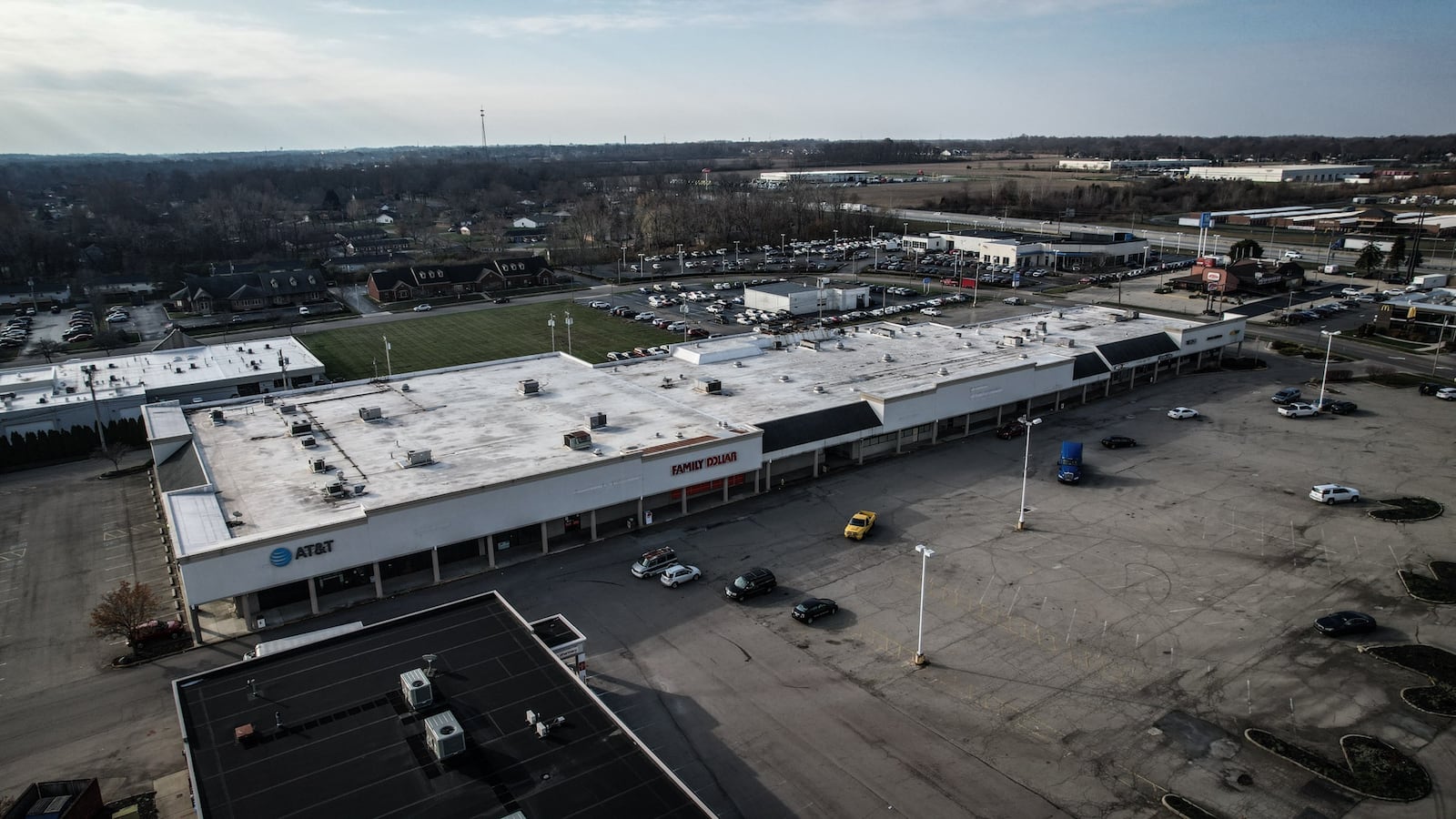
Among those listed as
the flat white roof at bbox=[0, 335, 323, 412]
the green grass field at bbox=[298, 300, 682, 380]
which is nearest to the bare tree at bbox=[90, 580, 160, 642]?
the flat white roof at bbox=[0, 335, 323, 412]

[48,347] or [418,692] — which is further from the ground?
[48,347]

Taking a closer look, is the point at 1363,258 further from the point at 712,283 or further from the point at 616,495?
the point at 616,495

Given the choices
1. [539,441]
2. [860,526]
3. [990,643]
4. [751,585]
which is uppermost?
[539,441]

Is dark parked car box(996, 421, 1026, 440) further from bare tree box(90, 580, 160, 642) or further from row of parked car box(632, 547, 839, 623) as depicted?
bare tree box(90, 580, 160, 642)

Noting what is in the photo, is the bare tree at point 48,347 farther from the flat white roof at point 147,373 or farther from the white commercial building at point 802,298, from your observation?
the white commercial building at point 802,298

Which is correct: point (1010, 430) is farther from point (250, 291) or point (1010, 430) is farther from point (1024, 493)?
point (250, 291)

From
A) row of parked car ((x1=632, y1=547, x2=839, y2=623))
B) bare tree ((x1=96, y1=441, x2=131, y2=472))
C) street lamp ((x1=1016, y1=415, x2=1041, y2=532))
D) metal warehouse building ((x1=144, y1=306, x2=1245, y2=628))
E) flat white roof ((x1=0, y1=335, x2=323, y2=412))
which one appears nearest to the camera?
row of parked car ((x1=632, y1=547, x2=839, y2=623))

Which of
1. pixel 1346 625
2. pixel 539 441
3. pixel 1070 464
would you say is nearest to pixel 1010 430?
pixel 1070 464
